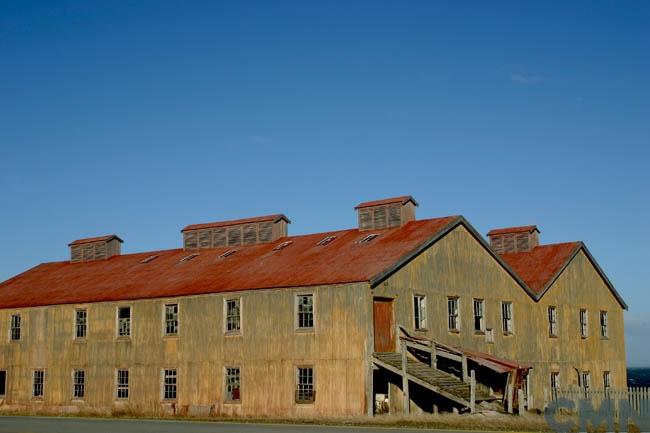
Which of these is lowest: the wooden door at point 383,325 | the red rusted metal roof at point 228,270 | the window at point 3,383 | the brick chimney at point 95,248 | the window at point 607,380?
the window at point 607,380

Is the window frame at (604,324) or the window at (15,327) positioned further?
the window frame at (604,324)

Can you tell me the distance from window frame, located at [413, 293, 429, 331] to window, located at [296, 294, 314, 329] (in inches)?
182

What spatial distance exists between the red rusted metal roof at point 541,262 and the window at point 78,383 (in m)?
23.1

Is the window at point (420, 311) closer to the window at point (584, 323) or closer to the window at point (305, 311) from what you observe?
the window at point (305, 311)

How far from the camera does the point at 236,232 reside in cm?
4897

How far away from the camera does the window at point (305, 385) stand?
3609cm

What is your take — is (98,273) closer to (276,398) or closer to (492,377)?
(276,398)

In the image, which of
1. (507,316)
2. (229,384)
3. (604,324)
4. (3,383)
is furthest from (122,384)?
(604,324)

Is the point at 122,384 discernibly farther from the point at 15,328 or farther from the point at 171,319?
the point at 15,328

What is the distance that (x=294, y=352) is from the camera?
36781 millimetres

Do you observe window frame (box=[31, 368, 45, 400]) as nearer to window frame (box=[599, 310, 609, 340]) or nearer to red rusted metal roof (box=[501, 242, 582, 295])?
red rusted metal roof (box=[501, 242, 582, 295])

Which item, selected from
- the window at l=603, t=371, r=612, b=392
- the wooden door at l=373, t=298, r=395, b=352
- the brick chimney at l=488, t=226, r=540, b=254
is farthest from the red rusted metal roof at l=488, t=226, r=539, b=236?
the wooden door at l=373, t=298, r=395, b=352

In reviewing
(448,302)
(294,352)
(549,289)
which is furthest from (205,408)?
(549,289)

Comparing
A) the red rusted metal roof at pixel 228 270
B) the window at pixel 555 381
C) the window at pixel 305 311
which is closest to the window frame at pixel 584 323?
the window at pixel 555 381
